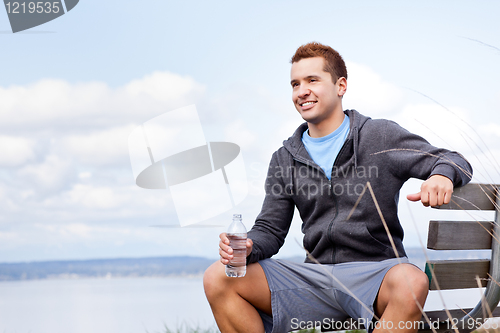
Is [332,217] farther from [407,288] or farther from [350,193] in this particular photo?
[407,288]

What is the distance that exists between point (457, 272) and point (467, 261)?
9 centimetres

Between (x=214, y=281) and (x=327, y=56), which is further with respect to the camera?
(x=327, y=56)

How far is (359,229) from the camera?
233cm

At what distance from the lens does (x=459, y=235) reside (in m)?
2.11

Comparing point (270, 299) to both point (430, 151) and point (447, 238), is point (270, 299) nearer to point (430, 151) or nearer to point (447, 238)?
point (447, 238)

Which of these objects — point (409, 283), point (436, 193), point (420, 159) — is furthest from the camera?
point (420, 159)

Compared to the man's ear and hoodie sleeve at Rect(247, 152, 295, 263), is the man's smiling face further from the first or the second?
hoodie sleeve at Rect(247, 152, 295, 263)

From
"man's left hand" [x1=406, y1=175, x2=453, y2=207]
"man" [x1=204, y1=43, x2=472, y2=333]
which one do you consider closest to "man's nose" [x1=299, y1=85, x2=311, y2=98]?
"man" [x1=204, y1=43, x2=472, y2=333]

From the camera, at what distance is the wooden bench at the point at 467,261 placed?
2068 millimetres

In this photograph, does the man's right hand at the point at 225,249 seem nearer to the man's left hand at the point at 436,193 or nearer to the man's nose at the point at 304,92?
the man's left hand at the point at 436,193

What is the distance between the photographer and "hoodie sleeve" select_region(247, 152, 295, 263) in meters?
2.40

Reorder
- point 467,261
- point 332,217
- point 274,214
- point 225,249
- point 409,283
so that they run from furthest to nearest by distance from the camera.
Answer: point 274,214 → point 332,217 → point 467,261 → point 225,249 → point 409,283

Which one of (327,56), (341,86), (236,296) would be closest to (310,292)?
(236,296)

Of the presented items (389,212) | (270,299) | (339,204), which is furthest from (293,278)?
(389,212)
